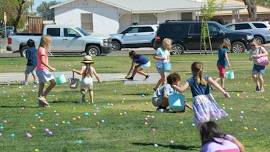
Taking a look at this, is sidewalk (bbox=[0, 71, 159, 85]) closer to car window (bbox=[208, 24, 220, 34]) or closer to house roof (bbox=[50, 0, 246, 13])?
car window (bbox=[208, 24, 220, 34])

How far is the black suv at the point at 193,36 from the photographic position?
3597cm

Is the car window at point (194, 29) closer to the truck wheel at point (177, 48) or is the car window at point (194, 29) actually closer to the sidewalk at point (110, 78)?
the truck wheel at point (177, 48)

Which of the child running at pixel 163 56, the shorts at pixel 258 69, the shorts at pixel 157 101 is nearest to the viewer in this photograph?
the shorts at pixel 157 101

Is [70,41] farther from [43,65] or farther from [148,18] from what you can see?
[43,65]

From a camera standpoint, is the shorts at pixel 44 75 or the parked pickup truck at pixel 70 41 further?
the parked pickup truck at pixel 70 41

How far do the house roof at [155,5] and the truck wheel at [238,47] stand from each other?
14.6 meters

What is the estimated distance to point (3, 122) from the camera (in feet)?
37.7

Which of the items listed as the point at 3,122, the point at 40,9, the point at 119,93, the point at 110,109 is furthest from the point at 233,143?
the point at 40,9

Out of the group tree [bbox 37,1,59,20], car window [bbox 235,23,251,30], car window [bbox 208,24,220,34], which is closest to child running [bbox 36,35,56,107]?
car window [bbox 208,24,220,34]

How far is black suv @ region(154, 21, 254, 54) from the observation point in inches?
1416

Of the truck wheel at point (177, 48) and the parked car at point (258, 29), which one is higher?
the parked car at point (258, 29)

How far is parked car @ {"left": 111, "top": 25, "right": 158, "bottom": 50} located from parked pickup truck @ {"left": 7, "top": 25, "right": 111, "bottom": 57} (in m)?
7.33

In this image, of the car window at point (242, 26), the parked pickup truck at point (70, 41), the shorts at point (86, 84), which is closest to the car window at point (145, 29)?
the car window at point (242, 26)

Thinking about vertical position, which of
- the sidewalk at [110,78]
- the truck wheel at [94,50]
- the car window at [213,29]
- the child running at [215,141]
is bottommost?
the sidewalk at [110,78]
